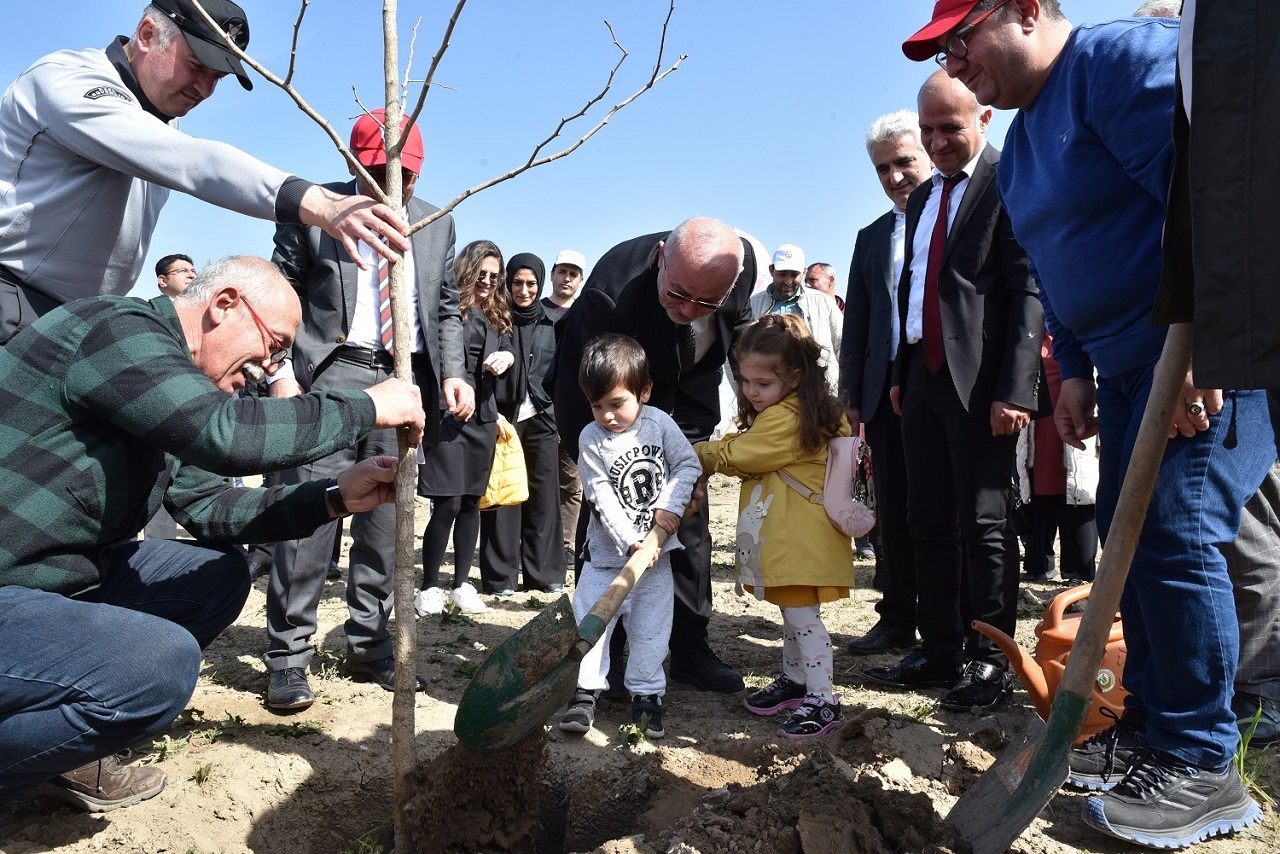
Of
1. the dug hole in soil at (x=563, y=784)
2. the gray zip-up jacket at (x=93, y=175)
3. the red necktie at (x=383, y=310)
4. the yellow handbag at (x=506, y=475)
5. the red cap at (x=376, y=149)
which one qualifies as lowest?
the dug hole in soil at (x=563, y=784)

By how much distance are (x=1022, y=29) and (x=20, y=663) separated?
3.22 meters

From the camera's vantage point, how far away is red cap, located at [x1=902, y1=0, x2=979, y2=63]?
9.25 feet

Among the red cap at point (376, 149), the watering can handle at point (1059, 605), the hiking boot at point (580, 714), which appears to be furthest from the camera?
the red cap at point (376, 149)

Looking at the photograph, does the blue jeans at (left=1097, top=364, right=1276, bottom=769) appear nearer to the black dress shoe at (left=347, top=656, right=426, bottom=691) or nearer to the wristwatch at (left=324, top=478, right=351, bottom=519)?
the wristwatch at (left=324, top=478, right=351, bottom=519)

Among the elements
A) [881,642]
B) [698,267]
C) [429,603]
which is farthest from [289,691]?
[881,642]

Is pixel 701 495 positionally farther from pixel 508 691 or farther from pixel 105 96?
pixel 105 96

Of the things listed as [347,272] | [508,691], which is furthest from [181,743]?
[347,272]

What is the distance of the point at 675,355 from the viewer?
162 inches

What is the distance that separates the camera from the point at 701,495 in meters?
3.89

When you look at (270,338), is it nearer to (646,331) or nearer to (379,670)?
(646,331)

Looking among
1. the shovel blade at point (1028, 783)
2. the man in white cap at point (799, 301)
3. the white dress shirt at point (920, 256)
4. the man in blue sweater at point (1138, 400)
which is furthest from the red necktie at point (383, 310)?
the man in white cap at point (799, 301)

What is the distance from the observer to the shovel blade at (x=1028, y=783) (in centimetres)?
229

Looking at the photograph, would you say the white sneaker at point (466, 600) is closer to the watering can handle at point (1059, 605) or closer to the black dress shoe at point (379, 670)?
the black dress shoe at point (379, 670)

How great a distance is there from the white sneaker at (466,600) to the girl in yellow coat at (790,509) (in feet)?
7.54
